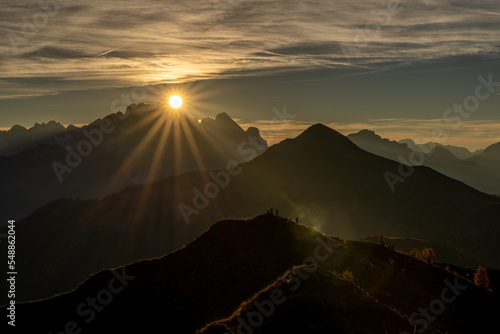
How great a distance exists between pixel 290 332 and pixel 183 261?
26893 millimetres

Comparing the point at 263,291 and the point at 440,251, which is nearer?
the point at 263,291

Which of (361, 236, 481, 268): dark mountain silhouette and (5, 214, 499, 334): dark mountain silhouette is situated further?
(361, 236, 481, 268): dark mountain silhouette

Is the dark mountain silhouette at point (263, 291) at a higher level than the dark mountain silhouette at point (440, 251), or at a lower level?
higher

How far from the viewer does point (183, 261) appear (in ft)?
150

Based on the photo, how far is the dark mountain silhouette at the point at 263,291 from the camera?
24141mm

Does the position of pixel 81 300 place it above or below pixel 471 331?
Result: below

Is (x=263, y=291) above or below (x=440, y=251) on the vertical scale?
above

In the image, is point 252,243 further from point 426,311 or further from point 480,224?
point 480,224

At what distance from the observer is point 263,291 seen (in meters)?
26.9

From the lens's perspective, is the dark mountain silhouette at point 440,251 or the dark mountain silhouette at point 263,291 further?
the dark mountain silhouette at point 440,251

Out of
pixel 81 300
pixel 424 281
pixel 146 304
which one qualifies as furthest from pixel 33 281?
pixel 424 281

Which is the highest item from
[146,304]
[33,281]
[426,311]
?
[426,311]

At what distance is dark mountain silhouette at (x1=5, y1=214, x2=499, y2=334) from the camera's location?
24.1 meters

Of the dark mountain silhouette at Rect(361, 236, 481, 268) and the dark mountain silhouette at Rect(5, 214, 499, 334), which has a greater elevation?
the dark mountain silhouette at Rect(5, 214, 499, 334)
